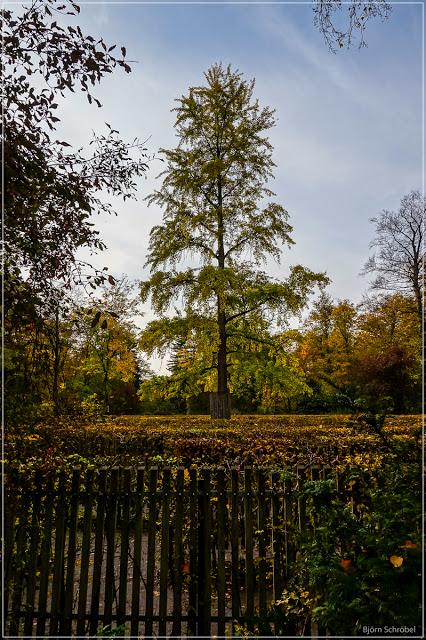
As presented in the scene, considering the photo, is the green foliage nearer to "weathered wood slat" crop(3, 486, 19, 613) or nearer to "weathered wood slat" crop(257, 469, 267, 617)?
"weathered wood slat" crop(257, 469, 267, 617)

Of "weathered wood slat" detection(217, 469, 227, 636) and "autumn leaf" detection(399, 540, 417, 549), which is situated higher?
"autumn leaf" detection(399, 540, 417, 549)

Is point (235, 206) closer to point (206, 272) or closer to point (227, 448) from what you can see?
point (206, 272)

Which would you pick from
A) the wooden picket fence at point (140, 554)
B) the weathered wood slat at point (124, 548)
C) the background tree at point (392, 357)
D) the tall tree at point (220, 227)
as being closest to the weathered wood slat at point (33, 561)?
the wooden picket fence at point (140, 554)

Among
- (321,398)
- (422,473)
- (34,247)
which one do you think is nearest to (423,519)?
(422,473)

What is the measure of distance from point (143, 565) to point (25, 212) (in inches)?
178

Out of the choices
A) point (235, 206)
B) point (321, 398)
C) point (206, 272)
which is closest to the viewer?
point (321, 398)

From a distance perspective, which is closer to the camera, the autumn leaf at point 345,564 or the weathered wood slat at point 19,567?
the autumn leaf at point 345,564

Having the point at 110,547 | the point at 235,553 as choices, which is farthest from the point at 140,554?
the point at 235,553

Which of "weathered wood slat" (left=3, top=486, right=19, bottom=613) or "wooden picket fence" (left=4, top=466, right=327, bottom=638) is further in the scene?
"wooden picket fence" (left=4, top=466, right=327, bottom=638)

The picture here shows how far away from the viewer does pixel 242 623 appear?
3.62 metres

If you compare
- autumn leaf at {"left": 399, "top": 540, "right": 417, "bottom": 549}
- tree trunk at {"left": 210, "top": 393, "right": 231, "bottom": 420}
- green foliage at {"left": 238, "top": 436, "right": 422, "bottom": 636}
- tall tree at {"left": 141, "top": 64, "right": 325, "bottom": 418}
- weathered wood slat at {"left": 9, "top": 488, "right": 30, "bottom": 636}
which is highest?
tall tree at {"left": 141, "top": 64, "right": 325, "bottom": 418}

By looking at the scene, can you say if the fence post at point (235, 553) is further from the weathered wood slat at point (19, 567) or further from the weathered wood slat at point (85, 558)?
the weathered wood slat at point (19, 567)

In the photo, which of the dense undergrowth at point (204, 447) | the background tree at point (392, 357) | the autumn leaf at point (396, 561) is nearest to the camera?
the autumn leaf at point (396, 561)

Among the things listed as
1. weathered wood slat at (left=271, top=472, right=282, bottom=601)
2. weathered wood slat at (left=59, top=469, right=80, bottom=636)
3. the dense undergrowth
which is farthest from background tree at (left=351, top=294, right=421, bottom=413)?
weathered wood slat at (left=59, top=469, right=80, bottom=636)
